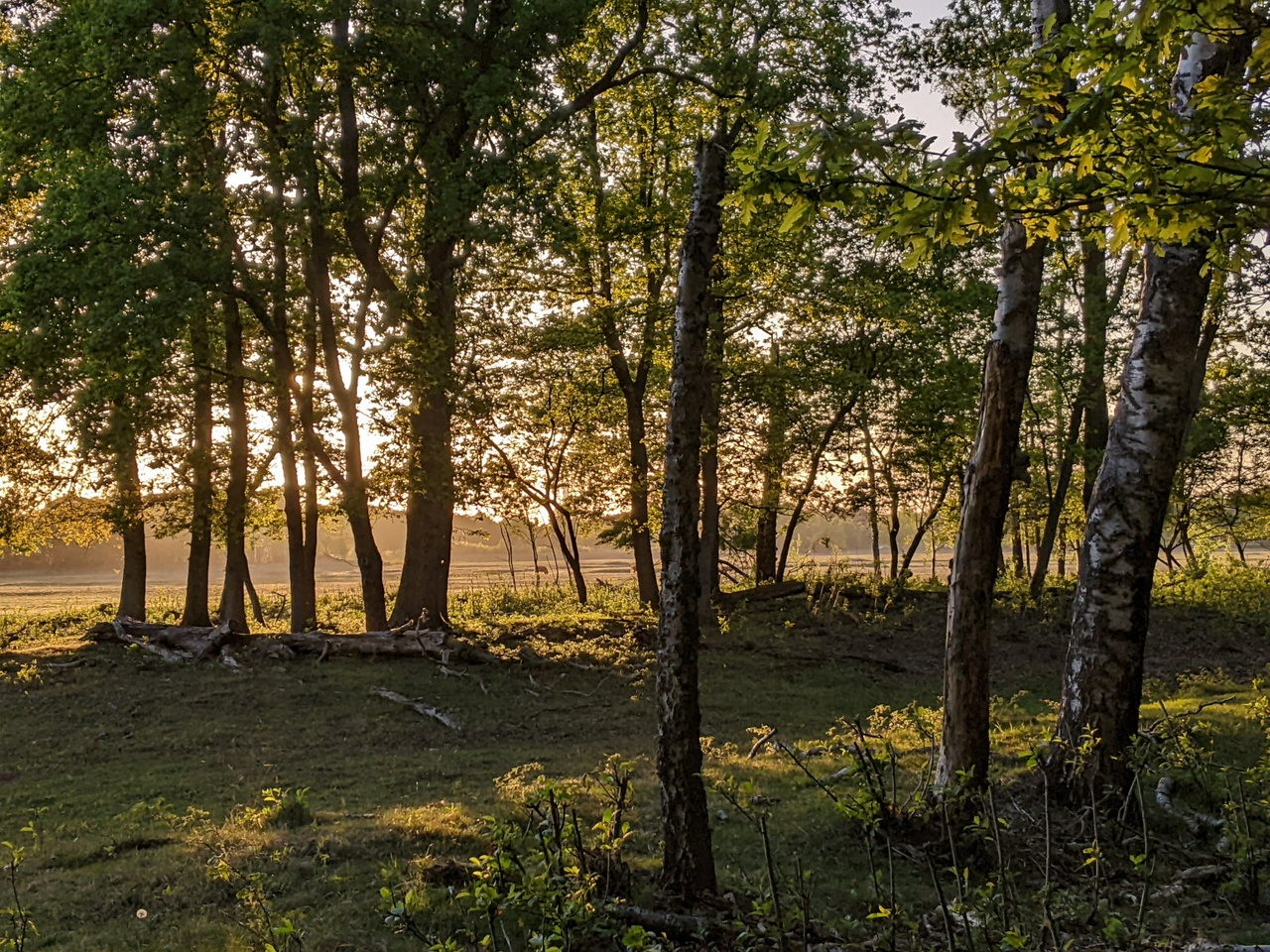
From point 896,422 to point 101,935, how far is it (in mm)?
24910

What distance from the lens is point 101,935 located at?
17.9ft

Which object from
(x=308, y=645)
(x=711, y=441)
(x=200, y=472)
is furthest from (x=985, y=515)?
(x=200, y=472)

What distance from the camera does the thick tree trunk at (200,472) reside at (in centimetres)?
1919

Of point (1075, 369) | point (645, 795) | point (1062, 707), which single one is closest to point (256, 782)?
point (645, 795)

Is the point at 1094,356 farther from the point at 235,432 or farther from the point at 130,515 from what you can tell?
the point at 130,515

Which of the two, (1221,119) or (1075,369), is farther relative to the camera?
(1075,369)

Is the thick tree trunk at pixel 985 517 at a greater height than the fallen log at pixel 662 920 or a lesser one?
greater

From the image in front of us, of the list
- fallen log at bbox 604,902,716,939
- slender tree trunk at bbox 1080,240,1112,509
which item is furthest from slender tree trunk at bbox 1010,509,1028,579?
fallen log at bbox 604,902,716,939

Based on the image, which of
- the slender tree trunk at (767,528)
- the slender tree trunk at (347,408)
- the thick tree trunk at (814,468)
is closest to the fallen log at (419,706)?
the slender tree trunk at (347,408)

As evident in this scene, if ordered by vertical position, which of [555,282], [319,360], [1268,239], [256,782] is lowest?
[256,782]

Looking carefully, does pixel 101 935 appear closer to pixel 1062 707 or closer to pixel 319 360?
pixel 1062 707

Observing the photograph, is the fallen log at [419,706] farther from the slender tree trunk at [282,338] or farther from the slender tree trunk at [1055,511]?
the slender tree trunk at [1055,511]

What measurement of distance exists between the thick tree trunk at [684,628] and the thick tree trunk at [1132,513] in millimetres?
3853

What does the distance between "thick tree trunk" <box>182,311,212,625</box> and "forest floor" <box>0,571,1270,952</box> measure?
3.50 meters
